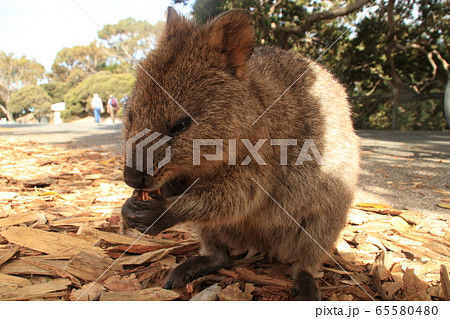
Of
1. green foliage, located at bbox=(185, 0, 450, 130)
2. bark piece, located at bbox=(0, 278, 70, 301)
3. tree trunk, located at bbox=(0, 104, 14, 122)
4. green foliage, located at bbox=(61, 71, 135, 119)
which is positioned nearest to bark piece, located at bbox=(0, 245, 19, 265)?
bark piece, located at bbox=(0, 278, 70, 301)

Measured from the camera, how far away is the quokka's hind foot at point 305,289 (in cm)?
219

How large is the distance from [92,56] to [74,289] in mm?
28325

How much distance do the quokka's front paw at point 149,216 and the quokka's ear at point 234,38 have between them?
40.6 inches

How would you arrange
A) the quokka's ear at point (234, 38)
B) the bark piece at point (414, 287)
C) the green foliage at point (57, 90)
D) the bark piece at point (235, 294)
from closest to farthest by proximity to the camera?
the bark piece at point (235, 294) < the bark piece at point (414, 287) < the quokka's ear at point (234, 38) < the green foliage at point (57, 90)

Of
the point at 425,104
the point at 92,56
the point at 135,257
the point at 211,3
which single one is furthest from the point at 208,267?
the point at 92,56

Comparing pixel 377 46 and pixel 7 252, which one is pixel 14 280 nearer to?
pixel 7 252

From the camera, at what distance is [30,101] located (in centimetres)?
1744

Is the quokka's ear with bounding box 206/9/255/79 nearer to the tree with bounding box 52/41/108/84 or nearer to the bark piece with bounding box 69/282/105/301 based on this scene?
Answer: the bark piece with bounding box 69/282/105/301

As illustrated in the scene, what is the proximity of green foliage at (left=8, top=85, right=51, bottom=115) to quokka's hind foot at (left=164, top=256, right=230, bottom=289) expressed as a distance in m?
14.2

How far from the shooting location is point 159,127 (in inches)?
81.3

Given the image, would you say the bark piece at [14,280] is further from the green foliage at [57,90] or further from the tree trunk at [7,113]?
the green foliage at [57,90]

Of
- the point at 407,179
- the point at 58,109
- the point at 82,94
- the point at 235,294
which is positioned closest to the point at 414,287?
the point at 235,294

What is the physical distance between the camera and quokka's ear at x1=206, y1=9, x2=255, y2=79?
2277 mm

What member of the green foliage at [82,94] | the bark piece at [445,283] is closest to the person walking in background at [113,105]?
the green foliage at [82,94]
